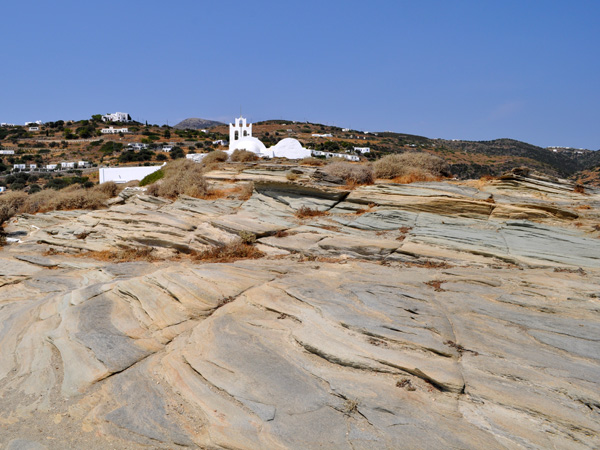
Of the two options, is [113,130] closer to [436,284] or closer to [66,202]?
[66,202]

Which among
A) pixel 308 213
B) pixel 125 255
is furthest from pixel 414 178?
pixel 125 255

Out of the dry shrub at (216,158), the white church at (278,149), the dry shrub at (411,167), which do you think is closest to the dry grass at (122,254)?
the dry shrub at (411,167)

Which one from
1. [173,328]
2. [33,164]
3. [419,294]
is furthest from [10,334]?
[33,164]

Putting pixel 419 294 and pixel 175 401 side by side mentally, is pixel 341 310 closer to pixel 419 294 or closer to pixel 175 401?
pixel 419 294

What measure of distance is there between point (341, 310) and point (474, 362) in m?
2.56

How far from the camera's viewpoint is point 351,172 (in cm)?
1852

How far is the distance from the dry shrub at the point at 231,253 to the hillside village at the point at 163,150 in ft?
97.1

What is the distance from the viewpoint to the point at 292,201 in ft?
56.4

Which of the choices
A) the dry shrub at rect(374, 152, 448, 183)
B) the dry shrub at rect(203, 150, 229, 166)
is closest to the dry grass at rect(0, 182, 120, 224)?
the dry shrub at rect(203, 150, 229, 166)

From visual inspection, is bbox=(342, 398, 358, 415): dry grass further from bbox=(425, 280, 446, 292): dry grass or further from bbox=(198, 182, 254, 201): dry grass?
bbox=(198, 182, 254, 201): dry grass

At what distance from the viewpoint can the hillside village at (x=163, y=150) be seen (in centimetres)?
5356

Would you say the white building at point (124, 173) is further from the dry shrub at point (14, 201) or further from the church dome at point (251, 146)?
the dry shrub at point (14, 201)

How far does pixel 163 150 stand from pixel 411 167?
199 feet

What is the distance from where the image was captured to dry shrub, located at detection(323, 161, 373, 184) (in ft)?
60.4
